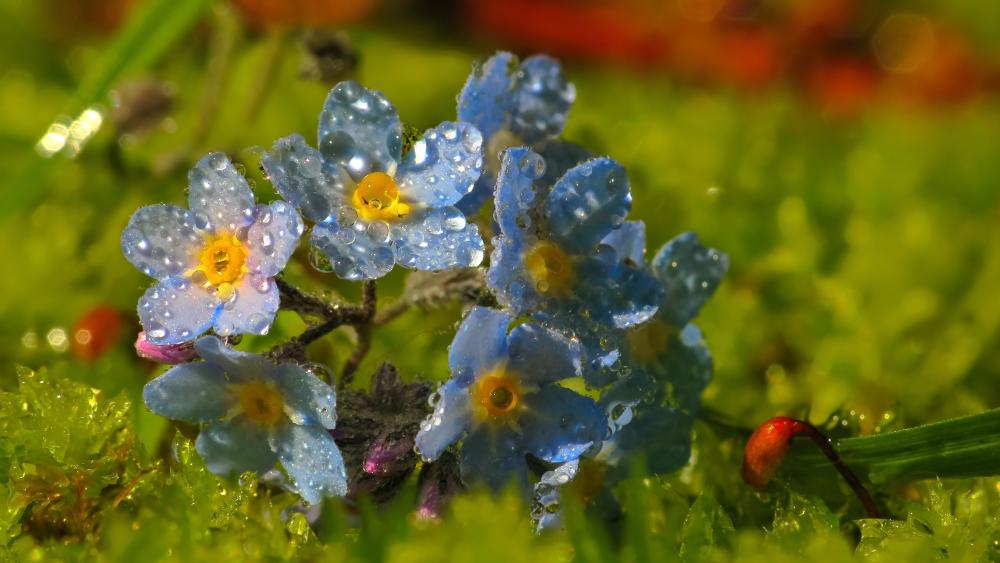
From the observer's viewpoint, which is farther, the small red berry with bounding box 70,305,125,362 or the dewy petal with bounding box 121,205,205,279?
the small red berry with bounding box 70,305,125,362

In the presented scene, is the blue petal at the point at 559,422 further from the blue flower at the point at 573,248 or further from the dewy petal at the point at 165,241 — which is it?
the dewy petal at the point at 165,241

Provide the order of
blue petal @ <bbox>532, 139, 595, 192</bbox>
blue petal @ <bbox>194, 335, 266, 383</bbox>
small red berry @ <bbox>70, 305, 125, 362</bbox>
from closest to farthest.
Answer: blue petal @ <bbox>194, 335, 266, 383</bbox>, blue petal @ <bbox>532, 139, 595, 192</bbox>, small red berry @ <bbox>70, 305, 125, 362</bbox>

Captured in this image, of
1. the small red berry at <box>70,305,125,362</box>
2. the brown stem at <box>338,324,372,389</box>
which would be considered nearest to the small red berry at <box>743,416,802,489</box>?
the brown stem at <box>338,324,372,389</box>

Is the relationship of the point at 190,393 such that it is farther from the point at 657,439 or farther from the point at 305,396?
the point at 657,439

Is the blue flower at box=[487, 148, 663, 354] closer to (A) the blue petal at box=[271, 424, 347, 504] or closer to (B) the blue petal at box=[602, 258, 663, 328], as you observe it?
(B) the blue petal at box=[602, 258, 663, 328]

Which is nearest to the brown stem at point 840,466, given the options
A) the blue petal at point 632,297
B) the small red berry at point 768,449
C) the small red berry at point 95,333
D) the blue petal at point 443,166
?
the small red berry at point 768,449

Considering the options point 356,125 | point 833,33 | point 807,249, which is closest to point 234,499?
point 356,125

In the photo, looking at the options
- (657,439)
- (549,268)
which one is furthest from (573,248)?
(657,439)

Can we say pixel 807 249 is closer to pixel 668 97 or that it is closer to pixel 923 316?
pixel 923 316
